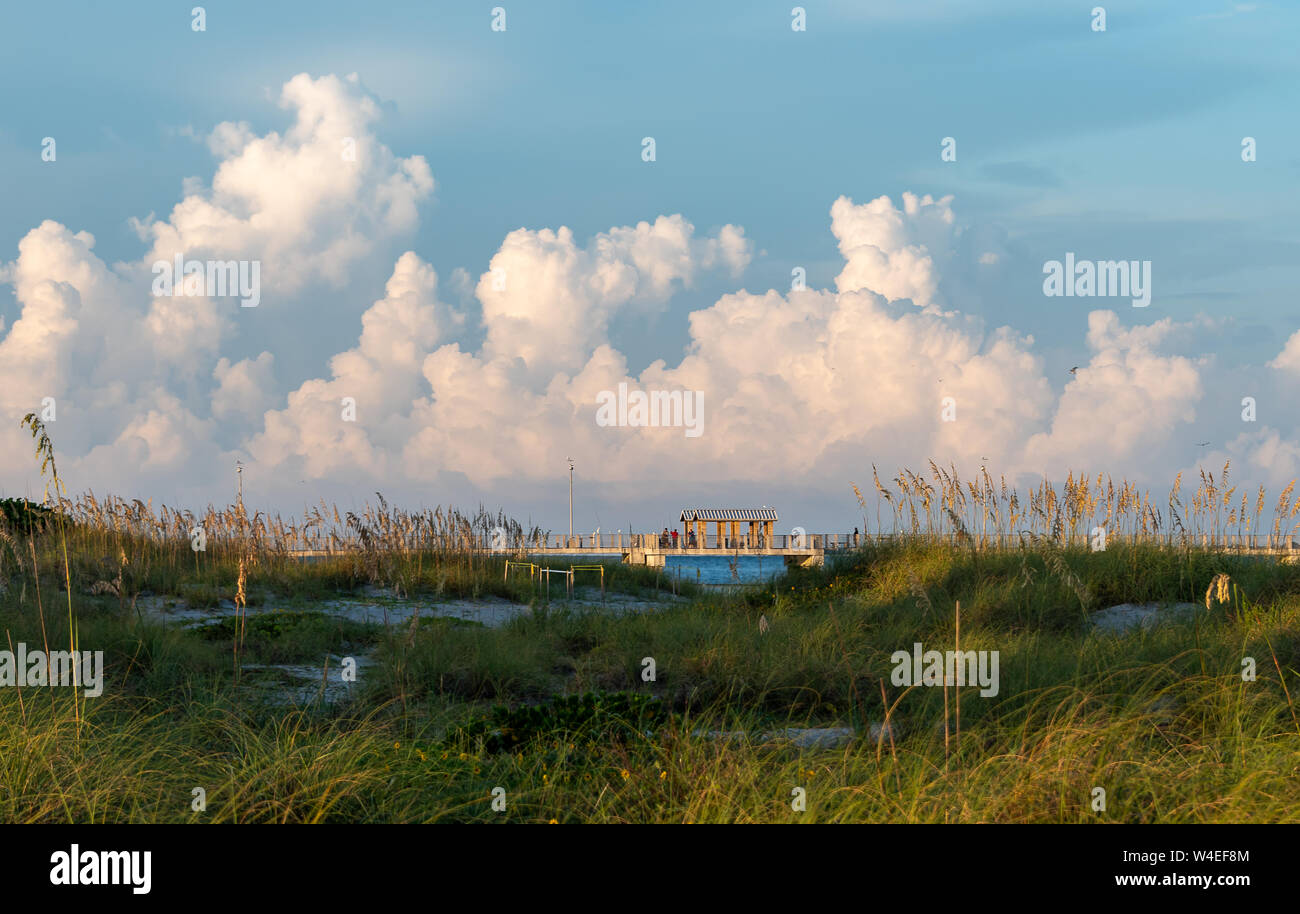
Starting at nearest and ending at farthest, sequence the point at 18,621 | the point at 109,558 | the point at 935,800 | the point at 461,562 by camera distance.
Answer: the point at 935,800, the point at 18,621, the point at 109,558, the point at 461,562

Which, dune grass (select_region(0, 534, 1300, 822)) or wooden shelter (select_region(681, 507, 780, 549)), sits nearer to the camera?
dune grass (select_region(0, 534, 1300, 822))

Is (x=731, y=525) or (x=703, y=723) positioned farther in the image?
(x=731, y=525)

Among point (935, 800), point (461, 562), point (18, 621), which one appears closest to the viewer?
point (935, 800)

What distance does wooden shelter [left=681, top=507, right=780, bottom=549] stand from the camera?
4312cm

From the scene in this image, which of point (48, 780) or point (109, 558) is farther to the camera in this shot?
point (109, 558)

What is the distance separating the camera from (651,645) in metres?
7.85

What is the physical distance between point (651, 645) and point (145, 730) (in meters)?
3.52

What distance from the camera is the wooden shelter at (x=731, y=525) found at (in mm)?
43125

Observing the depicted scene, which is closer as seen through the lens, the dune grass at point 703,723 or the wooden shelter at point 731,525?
the dune grass at point 703,723

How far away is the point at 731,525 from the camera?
149 ft

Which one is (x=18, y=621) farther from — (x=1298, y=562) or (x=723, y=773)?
(x=1298, y=562)
